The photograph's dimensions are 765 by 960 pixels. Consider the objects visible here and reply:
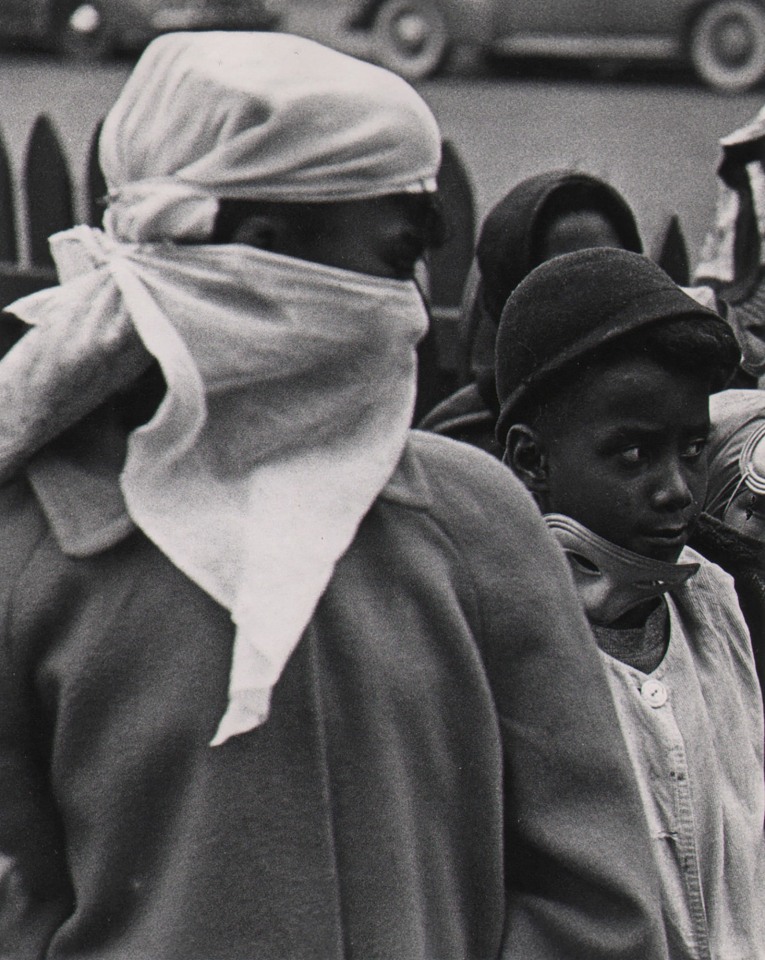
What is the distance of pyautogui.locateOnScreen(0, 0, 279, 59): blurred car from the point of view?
13.1m

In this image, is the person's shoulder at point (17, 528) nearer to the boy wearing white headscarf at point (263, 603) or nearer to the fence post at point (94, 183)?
the boy wearing white headscarf at point (263, 603)

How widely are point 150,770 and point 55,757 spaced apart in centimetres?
9

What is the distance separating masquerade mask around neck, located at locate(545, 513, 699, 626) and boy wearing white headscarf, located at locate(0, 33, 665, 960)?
0.81 metres

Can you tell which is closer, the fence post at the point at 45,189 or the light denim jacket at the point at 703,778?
the light denim jacket at the point at 703,778

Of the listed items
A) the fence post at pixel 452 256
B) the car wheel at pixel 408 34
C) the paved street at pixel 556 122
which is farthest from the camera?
the car wheel at pixel 408 34

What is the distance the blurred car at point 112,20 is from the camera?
13.1m

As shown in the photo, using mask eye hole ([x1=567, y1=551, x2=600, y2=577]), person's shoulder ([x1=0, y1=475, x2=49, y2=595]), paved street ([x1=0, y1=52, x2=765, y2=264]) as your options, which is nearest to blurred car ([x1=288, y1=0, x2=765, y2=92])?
paved street ([x1=0, y1=52, x2=765, y2=264])

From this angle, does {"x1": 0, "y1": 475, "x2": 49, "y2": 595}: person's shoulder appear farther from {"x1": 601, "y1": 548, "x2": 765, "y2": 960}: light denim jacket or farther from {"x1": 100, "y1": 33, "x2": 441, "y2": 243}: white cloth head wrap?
{"x1": 601, "y1": 548, "x2": 765, "y2": 960}: light denim jacket

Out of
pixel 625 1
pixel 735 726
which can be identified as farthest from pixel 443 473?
pixel 625 1

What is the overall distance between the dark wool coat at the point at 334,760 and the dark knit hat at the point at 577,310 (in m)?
0.79

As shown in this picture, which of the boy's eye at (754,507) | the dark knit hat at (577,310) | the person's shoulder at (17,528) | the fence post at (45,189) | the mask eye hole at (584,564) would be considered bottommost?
the fence post at (45,189)

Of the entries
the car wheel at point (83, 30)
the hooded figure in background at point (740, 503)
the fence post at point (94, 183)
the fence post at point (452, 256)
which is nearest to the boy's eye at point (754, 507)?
the hooded figure in background at point (740, 503)

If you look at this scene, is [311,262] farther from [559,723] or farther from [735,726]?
[735,726]

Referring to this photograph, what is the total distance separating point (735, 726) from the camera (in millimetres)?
2705
